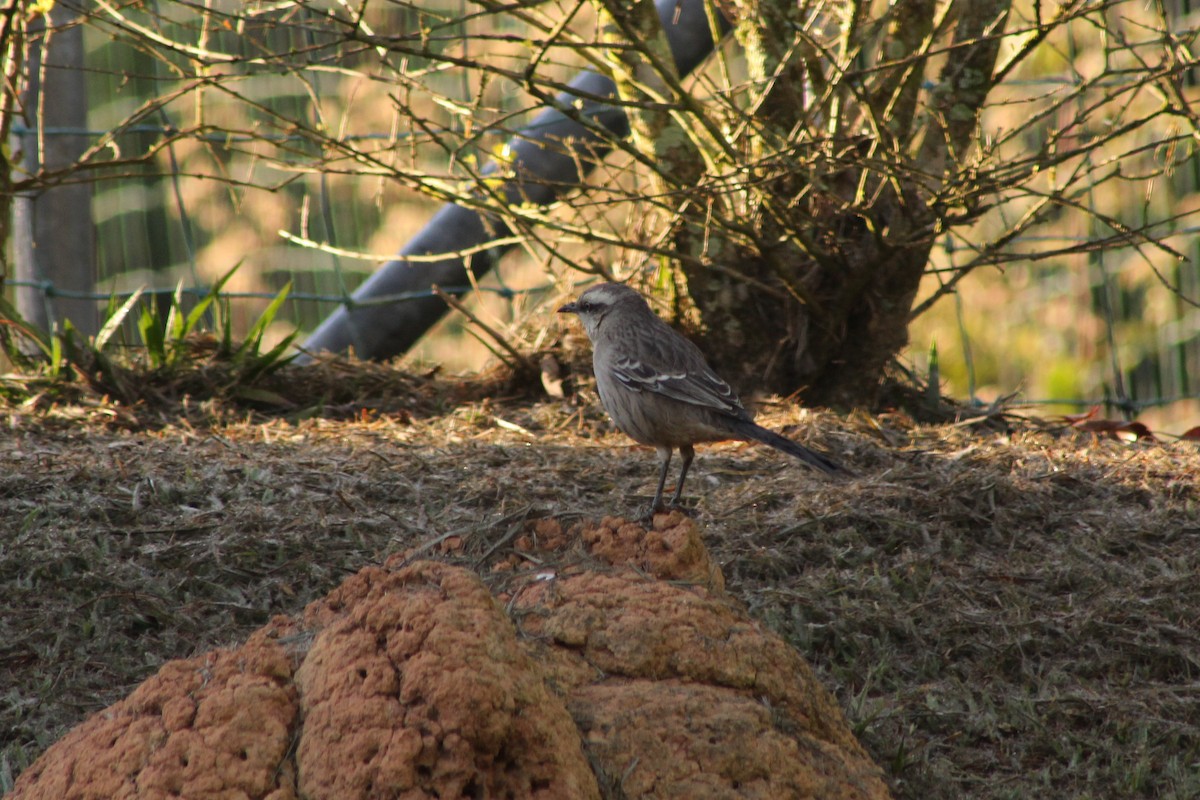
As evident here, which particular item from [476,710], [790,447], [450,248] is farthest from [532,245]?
[476,710]

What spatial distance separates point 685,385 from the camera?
14.0ft

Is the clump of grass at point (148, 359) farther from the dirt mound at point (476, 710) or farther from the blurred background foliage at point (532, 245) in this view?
the dirt mound at point (476, 710)

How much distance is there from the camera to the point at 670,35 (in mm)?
5895

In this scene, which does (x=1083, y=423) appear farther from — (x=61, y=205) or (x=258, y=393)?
(x=61, y=205)

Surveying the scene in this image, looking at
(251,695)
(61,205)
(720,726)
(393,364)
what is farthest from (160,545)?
(61,205)

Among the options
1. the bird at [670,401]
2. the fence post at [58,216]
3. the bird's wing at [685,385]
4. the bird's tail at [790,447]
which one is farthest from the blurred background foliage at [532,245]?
the bird's tail at [790,447]

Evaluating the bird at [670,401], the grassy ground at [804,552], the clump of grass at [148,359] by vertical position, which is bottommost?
the grassy ground at [804,552]

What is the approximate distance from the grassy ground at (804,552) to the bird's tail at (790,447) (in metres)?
0.23

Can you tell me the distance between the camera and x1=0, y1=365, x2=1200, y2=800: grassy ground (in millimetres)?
3154

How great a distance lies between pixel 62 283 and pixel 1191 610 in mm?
4973

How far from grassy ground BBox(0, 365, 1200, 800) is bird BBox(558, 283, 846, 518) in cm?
22

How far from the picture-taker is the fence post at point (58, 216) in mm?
6102

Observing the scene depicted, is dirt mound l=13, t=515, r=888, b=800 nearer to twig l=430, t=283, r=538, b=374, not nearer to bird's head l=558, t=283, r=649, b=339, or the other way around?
bird's head l=558, t=283, r=649, b=339

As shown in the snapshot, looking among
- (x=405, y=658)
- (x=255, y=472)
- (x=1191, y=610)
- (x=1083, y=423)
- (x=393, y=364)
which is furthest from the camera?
(x=393, y=364)
